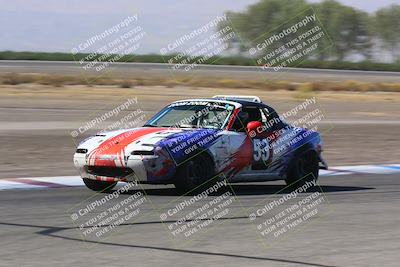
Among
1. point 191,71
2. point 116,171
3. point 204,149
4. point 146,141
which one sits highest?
point 146,141

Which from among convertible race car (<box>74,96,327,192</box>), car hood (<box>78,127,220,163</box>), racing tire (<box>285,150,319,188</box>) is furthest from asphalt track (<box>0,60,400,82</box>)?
car hood (<box>78,127,220,163</box>)

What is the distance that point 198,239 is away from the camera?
27.0ft

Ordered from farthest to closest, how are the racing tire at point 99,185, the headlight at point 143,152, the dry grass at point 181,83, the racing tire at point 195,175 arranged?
the dry grass at point 181,83, the racing tire at point 99,185, the racing tire at point 195,175, the headlight at point 143,152

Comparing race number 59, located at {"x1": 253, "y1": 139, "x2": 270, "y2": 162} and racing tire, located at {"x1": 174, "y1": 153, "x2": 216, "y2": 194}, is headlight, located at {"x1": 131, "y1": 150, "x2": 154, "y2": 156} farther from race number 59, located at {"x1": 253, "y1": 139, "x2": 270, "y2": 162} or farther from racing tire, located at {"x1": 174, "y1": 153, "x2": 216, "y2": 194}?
race number 59, located at {"x1": 253, "y1": 139, "x2": 270, "y2": 162}

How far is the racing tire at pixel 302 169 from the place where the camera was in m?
12.8

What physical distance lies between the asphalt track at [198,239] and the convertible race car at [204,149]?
389 mm

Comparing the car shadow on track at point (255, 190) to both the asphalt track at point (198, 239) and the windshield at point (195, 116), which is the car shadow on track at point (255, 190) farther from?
the windshield at point (195, 116)

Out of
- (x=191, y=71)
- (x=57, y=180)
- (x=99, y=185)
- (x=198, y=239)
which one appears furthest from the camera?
(x=191, y=71)

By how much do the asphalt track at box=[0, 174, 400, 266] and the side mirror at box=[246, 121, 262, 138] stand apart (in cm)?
97

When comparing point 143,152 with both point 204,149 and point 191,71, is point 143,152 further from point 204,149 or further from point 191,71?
point 191,71

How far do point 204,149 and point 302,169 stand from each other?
228cm

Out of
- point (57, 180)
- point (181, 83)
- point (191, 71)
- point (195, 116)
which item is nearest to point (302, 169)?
point (195, 116)

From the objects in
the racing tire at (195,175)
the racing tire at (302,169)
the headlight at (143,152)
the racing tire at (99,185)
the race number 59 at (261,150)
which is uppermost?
the headlight at (143,152)

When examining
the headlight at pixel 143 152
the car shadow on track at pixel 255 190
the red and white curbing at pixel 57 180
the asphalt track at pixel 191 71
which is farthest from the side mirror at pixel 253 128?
the asphalt track at pixel 191 71
